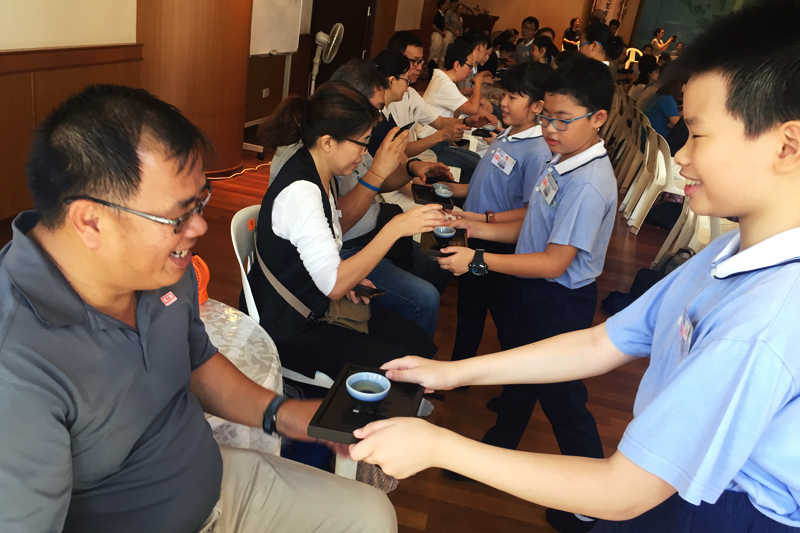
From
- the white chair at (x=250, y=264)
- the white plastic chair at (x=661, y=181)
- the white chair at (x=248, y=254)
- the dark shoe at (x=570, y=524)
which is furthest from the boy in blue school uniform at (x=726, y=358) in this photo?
the white plastic chair at (x=661, y=181)

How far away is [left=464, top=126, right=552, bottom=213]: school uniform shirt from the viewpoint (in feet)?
8.43

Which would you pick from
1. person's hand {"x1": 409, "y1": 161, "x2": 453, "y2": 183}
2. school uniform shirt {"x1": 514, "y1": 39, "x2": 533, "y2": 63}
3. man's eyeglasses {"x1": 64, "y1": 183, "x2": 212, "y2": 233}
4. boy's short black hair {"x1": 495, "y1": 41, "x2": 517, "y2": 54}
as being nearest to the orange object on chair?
man's eyeglasses {"x1": 64, "y1": 183, "x2": 212, "y2": 233}

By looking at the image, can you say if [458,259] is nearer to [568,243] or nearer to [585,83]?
[568,243]

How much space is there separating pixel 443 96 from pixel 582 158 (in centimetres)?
287

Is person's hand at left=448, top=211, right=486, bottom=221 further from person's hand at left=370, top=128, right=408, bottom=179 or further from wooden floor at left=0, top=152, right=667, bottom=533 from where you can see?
wooden floor at left=0, top=152, right=667, bottom=533

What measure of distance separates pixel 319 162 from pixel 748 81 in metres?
1.51

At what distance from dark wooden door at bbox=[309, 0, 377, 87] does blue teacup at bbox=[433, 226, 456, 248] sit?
6.49 m

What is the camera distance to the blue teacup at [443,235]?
2277mm

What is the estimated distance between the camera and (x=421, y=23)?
1308 centimetres

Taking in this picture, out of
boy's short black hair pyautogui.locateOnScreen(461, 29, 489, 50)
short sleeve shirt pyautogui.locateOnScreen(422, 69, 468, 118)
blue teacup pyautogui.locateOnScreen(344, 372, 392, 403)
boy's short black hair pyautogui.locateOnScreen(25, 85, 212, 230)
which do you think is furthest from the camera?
boy's short black hair pyautogui.locateOnScreen(461, 29, 489, 50)

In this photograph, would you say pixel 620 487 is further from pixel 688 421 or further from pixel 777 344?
pixel 777 344

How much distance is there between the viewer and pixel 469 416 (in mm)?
2691

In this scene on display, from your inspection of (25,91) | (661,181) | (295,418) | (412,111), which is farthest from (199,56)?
(295,418)

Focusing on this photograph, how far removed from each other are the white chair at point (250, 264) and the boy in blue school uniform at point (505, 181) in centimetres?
91
